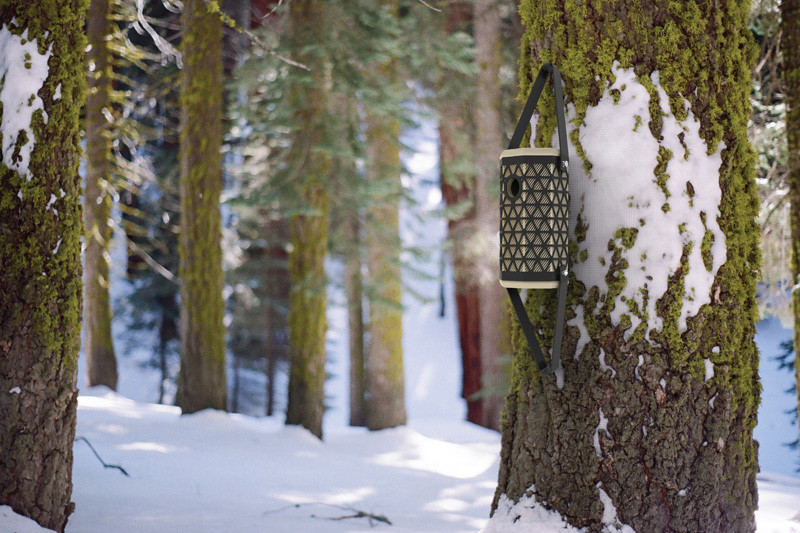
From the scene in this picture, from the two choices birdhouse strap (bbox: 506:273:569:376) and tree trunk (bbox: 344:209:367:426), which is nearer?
birdhouse strap (bbox: 506:273:569:376)

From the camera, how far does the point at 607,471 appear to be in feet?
7.83

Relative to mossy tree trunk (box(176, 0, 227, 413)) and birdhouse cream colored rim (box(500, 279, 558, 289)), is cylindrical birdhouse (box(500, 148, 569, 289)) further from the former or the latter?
mossy tree trunk (box(176, 0, 227, 413))

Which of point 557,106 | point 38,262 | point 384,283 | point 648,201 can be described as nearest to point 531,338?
point 648,201

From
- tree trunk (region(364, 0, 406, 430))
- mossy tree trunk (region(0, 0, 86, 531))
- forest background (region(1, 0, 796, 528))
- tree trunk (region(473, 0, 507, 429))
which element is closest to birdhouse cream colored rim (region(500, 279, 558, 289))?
mossy tree trunk (region(0, 0, 86, 531))

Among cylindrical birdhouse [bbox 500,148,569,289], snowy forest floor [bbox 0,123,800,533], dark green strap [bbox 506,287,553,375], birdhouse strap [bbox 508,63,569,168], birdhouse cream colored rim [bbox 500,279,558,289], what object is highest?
birdhouse strap [bbox 508,63,569,168]

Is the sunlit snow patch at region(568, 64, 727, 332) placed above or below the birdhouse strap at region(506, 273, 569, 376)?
above

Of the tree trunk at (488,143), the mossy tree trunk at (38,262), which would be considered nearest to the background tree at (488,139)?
the tree trunk at (488,143)

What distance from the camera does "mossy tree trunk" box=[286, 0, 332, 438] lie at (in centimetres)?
853

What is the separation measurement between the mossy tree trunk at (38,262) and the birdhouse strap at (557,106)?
215cm

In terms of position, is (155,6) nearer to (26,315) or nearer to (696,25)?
(26,315)

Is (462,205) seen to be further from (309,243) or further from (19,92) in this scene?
(19,92)

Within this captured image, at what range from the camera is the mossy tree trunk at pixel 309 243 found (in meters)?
Answer: 8.53

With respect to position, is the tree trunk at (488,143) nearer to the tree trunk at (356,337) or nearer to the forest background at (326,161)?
the forest background at (326,161)

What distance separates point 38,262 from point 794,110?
15.6 feet
